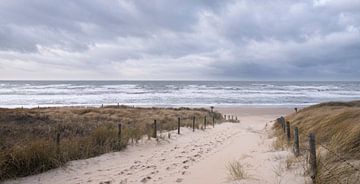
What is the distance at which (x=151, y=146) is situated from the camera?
13.7m

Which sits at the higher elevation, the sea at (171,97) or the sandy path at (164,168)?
the sandy path at (164,168)

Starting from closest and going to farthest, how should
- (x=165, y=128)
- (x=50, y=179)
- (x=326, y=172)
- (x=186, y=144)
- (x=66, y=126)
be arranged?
(x=326, y=172)
(x=50, y=179)
(x=186, y=144)
(x=66, y=126)
(x=165, y=128)

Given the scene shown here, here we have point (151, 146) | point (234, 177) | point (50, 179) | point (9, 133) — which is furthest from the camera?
point (151, 146)

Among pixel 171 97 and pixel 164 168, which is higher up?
pixel 164 168

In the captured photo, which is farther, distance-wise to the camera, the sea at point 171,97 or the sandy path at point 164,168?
the sea at point 171,97

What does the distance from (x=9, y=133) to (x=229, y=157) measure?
8.30 meters

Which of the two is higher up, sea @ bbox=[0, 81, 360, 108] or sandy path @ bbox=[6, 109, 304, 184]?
sandy path @ bbox=[6, 109, 304, 184]

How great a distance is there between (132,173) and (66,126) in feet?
26.9

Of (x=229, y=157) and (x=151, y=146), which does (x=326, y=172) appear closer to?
(x=229, y=157)

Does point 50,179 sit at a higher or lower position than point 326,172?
lower

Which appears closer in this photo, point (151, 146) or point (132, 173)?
point (132, 173)

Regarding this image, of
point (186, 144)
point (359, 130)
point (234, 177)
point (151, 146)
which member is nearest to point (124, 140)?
point (151, 146)

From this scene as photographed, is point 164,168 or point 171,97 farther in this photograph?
point 171,97

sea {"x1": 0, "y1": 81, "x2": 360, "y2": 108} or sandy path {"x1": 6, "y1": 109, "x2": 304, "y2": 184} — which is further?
sea {"x1": 0, "y1": 81, "x2": 360, "y2": 108}
